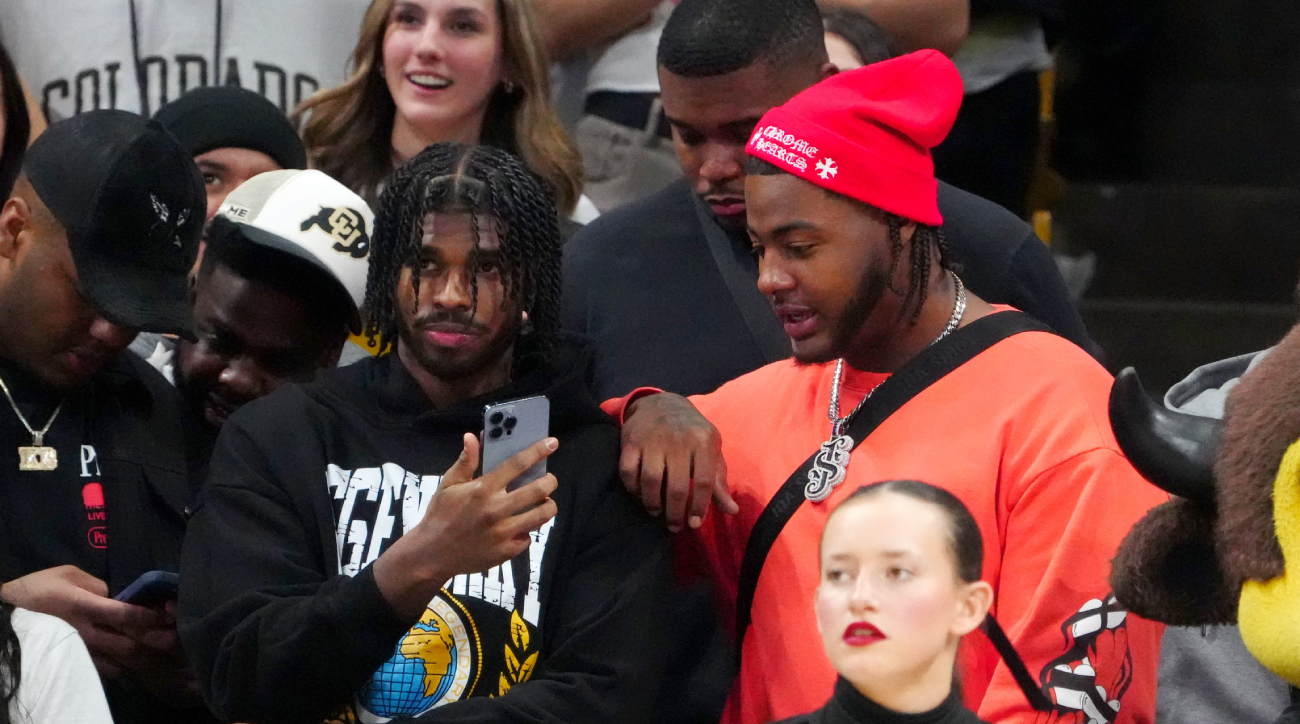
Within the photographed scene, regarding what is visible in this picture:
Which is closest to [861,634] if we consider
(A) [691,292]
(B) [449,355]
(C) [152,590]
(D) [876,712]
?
(D) [876,712]

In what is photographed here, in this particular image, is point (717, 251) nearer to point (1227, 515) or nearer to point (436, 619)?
point (436, 619)

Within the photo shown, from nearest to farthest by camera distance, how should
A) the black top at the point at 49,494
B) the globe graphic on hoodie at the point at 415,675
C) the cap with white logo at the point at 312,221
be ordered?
1. the globe graphic on hoodie at the point at 415,675
2. the black top at the point at 49,494
3. the cap with white logo at the point at 312,221

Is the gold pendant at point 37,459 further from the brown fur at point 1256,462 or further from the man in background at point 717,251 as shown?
the brown fur at point 1256,462

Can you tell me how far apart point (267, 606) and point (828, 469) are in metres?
0.82

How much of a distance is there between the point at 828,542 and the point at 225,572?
4.05 ft

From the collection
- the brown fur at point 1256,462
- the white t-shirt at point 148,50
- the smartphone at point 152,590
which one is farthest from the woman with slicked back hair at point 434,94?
the brown fur at point 1256,462

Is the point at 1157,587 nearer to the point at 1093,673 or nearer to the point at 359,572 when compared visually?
the point at 1093,673

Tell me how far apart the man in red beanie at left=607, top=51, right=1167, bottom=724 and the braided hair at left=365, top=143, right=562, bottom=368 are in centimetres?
25

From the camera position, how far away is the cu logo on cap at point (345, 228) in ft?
11.1

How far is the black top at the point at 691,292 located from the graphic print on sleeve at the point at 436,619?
649 millimetres

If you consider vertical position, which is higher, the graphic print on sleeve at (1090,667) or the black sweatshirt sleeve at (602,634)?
the graphic print on sleeve at (1090,667)

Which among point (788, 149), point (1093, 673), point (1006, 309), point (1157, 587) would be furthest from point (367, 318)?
point (1157, 587)

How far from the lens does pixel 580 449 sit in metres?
2.73

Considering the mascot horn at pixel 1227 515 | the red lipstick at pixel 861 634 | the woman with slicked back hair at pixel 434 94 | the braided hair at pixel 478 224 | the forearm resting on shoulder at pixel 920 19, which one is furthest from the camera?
the forearm resting on shoulder at pixel 920 19
